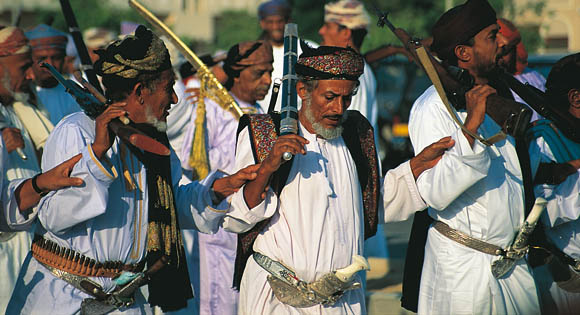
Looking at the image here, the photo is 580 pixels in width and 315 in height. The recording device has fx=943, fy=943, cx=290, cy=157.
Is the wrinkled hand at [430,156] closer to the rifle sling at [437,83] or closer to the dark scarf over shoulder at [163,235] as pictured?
the rifle sling at [437,83]

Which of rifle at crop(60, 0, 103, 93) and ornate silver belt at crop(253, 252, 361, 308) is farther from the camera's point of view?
rifle at crop(60, 0, 103, 93)

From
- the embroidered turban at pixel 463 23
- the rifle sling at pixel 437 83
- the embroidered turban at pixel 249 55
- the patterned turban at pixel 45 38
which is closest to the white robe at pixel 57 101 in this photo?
the patterned turban at pixel 45 38

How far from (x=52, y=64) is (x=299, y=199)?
16.4 feet

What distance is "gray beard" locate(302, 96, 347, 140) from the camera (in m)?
4.54

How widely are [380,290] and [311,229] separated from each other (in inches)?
167

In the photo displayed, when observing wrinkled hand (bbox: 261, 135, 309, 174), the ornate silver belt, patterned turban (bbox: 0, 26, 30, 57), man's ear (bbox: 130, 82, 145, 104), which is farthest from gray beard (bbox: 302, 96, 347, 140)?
patterned turban (bbox: 0, 26, 30, 57)

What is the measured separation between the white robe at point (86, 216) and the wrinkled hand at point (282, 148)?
507 mm

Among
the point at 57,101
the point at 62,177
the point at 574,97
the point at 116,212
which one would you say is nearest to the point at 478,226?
the point at 574,97

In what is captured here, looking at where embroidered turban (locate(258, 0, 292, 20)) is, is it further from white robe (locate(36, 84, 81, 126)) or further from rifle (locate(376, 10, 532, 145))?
rifle (locate(376, 10, 532, 145))

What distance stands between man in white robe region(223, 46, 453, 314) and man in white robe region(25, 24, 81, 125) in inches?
160

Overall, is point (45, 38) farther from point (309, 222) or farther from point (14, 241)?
point (309, 222)

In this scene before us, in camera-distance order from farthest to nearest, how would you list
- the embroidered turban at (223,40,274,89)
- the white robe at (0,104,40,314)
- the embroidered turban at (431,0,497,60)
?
the embroidered turban at (223,40,274,89), the white robe at (0,104,40,314), the embroidered turban at (431,0,497,60)

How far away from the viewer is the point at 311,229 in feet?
14.6

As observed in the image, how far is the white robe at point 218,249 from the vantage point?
696 centimetres
